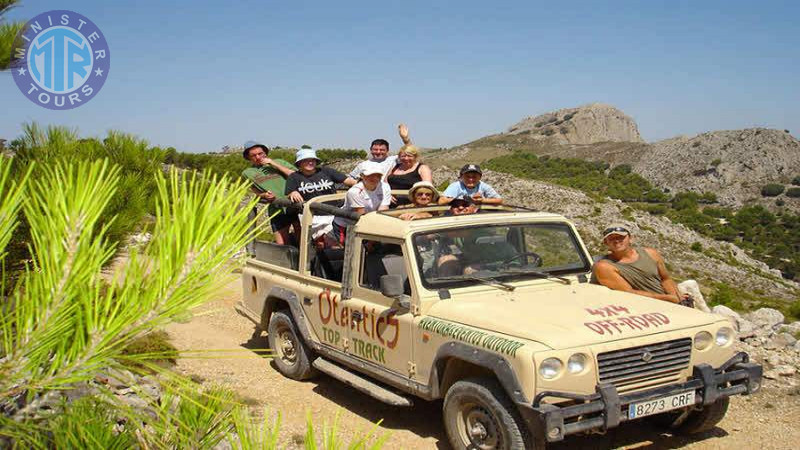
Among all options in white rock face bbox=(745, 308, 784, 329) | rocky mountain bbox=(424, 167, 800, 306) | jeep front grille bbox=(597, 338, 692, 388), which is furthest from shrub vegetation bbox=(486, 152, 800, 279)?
jeep front grille bbox=(597, 338, 692, 388)

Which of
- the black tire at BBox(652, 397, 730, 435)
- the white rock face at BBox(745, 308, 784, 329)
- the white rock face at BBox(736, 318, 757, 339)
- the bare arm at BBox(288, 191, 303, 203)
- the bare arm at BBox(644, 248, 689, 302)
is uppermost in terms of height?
the bare arm at BBox(288, 191, 303, 203)

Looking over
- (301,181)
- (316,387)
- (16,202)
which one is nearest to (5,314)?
(16,202)

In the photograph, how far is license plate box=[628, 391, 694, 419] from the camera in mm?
4512

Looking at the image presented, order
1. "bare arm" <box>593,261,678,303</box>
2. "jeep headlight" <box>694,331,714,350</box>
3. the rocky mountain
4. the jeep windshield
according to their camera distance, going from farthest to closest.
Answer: the rocky mountain < "bare arm" <box>593,261,678,303</box> < the jeep windshield < "jeep headlight" <box>694,331,714,350</box>

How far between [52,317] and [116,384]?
4958mm

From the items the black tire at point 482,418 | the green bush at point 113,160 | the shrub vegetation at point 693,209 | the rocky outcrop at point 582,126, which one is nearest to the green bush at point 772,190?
the shrub vegetation at point 693,209

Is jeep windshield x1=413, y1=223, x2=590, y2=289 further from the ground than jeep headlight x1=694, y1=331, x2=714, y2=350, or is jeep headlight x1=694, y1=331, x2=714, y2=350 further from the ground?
jeep windshield x1=413, y1=223, x2=590, y2=289

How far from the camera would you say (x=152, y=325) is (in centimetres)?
150

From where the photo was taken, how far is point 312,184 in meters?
8.10

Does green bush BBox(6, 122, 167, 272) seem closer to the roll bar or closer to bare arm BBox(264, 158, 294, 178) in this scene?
the roll bar

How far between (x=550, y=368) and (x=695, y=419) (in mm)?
1870

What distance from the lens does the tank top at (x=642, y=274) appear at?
6.18m

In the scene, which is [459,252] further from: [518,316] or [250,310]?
[250,310]

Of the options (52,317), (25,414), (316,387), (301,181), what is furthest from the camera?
(301,181)
